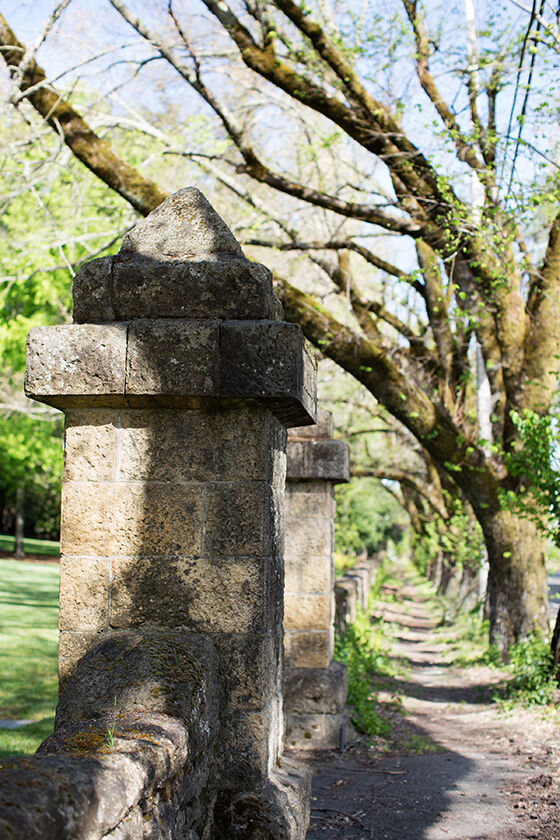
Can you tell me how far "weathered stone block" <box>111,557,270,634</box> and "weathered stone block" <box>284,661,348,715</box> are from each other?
14.8 ft

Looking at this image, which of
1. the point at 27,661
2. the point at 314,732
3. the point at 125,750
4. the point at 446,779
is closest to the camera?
the point at 125,750

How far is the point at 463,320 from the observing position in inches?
415

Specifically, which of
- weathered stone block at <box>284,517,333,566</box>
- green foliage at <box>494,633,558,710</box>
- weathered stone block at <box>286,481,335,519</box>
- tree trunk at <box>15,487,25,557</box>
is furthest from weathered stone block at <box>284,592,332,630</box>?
tree trunk at <box>15,487,25,557</box>

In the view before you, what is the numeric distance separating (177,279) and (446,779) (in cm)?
449

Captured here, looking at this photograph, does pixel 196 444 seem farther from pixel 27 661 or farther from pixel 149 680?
pixel 27 661

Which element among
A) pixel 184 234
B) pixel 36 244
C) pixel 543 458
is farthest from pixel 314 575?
pixel 36 244

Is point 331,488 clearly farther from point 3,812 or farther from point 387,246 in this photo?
point 387,246

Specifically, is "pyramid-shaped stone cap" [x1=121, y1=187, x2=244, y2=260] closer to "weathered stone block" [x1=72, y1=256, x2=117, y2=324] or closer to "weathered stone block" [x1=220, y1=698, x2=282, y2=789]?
"weathered stone block" [x1=72, y1=256, x2=117, y2=324]

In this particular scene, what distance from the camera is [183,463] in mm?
2785

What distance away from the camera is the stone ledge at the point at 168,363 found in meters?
2.67

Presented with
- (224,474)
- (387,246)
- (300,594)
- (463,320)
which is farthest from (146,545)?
(387,246)

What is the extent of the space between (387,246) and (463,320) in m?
8.16

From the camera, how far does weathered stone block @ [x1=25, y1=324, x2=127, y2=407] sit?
2.73 metres

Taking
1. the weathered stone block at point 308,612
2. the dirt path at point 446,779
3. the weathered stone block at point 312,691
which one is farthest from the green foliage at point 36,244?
the dirt path at point 446,779
